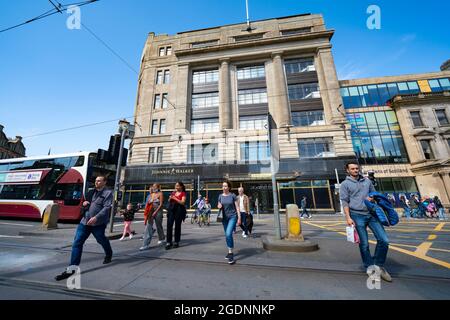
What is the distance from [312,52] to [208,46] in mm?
14564

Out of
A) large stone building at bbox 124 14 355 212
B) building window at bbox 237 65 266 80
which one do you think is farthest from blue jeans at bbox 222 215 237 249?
building window at bbox 237 65 266 80

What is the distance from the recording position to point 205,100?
2528 cm

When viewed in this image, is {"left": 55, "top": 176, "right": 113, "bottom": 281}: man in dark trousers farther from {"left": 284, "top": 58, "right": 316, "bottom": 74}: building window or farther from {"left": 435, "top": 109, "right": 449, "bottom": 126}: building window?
{"left": 435, "top": 109, "right": 449, "bottom": 126}: building window

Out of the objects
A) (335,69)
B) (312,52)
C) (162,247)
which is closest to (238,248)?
(162,247)

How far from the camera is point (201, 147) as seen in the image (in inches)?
891

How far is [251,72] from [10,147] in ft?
210

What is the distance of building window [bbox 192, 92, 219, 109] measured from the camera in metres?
24.9

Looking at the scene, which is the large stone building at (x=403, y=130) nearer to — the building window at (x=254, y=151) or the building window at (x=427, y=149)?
the building window at (x=427, y=149)

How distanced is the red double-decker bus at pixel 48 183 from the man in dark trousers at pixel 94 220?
8.84 m

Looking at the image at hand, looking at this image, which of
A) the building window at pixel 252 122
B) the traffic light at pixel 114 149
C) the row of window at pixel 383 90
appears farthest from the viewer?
the row of window at pixel 383 90

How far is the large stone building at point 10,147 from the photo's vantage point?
44031 mm

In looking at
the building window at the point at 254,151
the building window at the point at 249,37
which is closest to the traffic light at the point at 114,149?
the building window at the point at 254,151

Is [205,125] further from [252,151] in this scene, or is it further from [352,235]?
[352,235]

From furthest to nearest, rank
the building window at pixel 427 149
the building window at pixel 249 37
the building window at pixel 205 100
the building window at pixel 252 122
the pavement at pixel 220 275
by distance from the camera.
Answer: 1. the building window at pixel 249 37
2. the building window at pixel 205 100
3. the building window at pixel 252 122
4. the building window at pixel 427 149
5. the pavement at pixel 220 275
